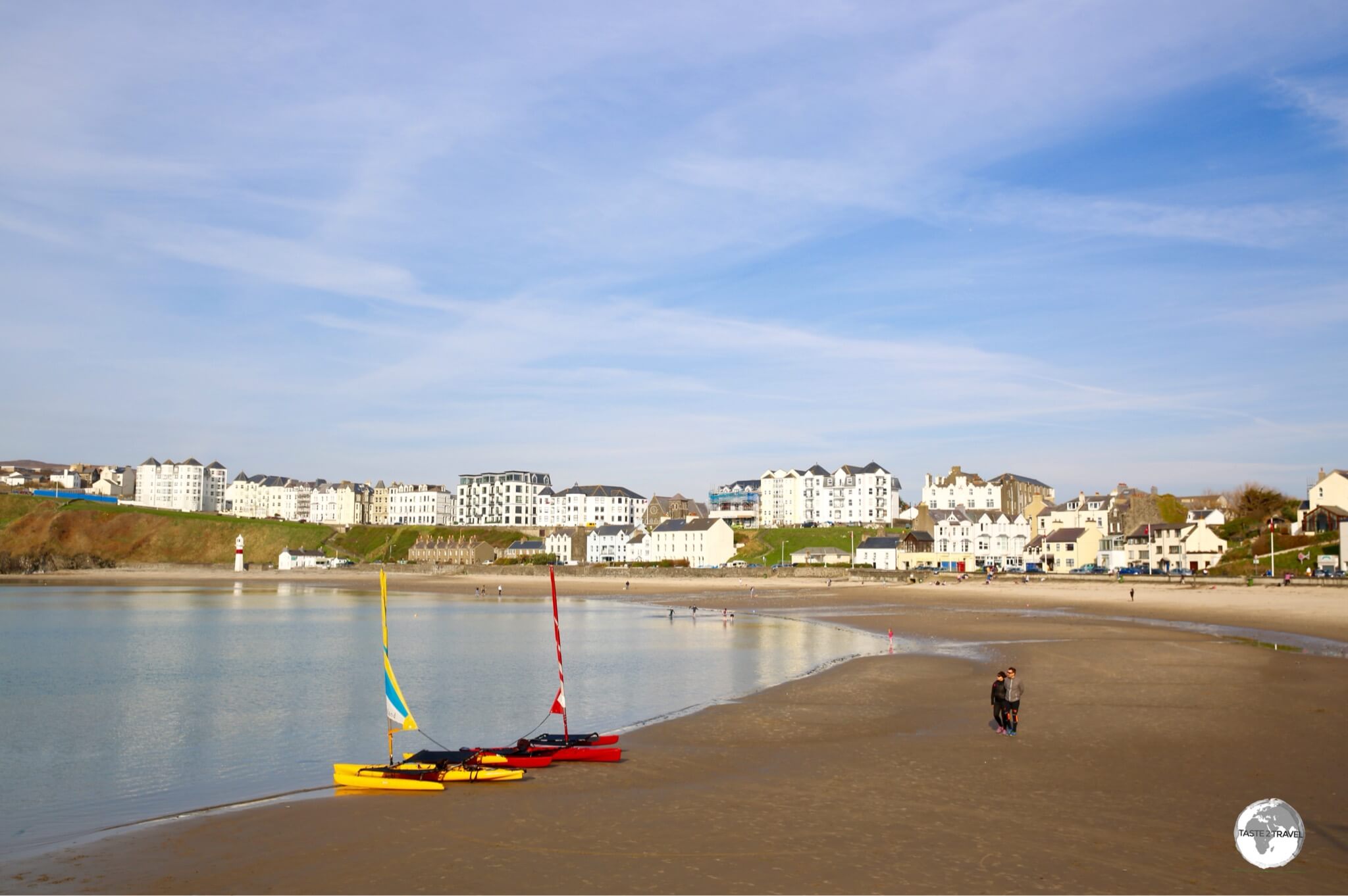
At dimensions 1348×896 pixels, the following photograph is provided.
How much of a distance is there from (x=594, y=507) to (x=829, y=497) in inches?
1865

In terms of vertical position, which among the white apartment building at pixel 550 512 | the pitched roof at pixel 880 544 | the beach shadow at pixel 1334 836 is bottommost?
the beach shadow at pixel 1334 836

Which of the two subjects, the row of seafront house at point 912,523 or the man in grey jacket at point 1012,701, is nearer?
the man in grey jacket at point 1012,701

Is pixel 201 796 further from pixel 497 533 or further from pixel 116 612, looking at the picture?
pixel 497 533

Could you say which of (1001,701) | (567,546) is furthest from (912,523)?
(1001,701)

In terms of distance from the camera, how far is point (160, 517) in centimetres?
17688

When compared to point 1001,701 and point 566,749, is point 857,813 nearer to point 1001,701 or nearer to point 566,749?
point 566,749

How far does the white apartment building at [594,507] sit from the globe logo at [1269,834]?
176 meters

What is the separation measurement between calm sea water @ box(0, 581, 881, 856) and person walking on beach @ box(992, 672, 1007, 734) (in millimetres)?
8593

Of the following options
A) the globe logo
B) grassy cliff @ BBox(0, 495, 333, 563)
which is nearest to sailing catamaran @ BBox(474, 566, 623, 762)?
the globe logo

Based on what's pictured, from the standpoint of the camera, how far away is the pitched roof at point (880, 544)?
389 ft

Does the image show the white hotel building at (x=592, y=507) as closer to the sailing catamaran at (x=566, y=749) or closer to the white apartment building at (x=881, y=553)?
the white apartment building at (x=881, y=553)

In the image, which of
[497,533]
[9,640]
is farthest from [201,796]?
[497,533]

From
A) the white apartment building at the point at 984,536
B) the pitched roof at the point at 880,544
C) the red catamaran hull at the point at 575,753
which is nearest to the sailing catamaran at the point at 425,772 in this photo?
the red catamaran hull at the point at 575,753

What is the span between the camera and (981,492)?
15575 centimetres
